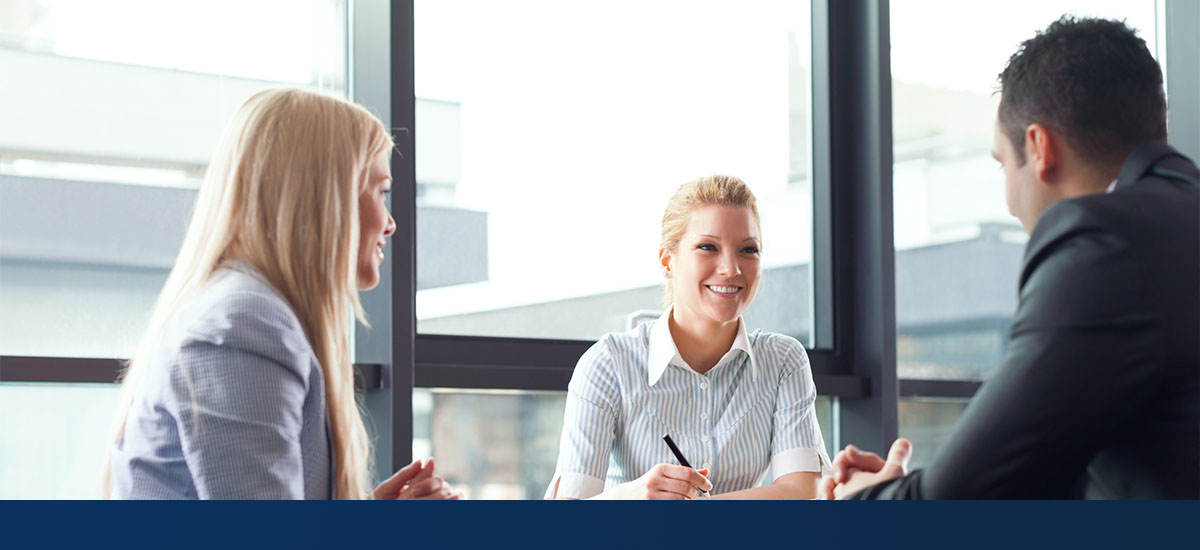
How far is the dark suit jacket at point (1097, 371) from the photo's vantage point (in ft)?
2.94

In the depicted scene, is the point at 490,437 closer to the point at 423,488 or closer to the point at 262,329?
the point at 423,488

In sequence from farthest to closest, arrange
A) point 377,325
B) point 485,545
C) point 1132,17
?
1. point 1132,17
2. point 377,325
3. point 485,545

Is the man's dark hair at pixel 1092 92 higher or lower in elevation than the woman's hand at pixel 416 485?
higher

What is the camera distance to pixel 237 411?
1.04 meters

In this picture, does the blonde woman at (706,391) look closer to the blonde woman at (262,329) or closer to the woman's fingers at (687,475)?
the woman's fingers at (687,475)

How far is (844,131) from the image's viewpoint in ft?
11.7

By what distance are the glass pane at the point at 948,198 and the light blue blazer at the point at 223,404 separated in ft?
8.92

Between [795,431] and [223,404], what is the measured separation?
1.38 m

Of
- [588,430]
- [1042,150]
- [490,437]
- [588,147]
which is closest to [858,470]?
[1042,150]

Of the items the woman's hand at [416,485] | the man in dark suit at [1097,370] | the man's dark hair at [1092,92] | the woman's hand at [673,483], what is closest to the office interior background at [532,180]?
the woman's hand at [673,483]

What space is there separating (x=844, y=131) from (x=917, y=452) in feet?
3.36

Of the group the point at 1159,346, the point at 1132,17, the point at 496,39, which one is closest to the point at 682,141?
the point at 496,39

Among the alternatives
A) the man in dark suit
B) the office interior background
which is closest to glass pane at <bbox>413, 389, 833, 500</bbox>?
the office interior background

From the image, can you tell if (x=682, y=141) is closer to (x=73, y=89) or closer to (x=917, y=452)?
(x=917, y=452)
